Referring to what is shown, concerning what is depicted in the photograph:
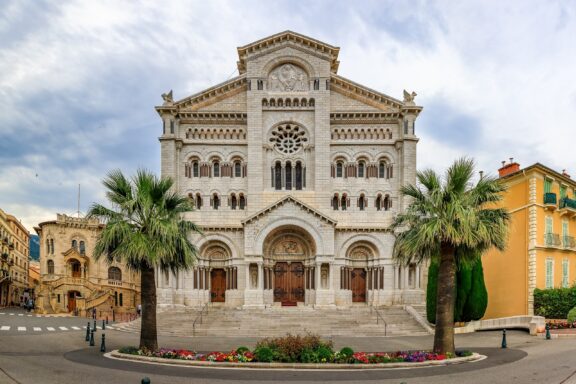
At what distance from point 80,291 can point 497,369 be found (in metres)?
47.4

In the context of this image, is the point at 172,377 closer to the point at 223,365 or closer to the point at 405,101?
the point at 223,365

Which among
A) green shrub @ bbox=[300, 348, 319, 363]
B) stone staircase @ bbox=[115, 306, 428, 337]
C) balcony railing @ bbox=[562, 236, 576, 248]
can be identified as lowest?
stone staircase @ bbox=[115, 306, 428, 337]

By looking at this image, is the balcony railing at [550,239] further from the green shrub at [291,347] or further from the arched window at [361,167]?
the green shrub at [291,347]

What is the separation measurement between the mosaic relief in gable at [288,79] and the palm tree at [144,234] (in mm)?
24771

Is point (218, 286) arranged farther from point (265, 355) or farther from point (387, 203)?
point (265, 355)

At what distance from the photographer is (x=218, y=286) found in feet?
151

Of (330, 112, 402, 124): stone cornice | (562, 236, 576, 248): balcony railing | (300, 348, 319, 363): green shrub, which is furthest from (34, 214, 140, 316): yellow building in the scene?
(562, 236, 576, 248): balcony railing

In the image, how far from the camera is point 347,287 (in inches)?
1785

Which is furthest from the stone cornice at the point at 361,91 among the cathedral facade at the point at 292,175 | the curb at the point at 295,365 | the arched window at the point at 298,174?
the curb at the point at 295,365

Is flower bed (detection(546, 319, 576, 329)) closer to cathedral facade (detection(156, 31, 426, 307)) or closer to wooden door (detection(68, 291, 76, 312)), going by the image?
cathedral facade (detection(156, 31, 426, 307))

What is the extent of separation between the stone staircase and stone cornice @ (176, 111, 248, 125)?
51.4 feet

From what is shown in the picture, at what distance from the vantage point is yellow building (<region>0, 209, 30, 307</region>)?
74.5 m

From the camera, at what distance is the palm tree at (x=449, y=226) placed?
2223 centimetres

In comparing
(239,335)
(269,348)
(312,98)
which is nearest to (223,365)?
(269,348)
